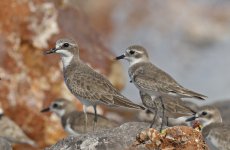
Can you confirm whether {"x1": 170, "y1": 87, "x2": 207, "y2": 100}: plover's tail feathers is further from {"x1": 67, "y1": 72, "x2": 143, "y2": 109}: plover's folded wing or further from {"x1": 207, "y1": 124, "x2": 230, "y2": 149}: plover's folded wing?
{"x1": 67, "y1": 72, "x2": 143, "y2": 109}: plover's folded wing

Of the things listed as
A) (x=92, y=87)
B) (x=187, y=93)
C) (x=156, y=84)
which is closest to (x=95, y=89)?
(x=92, y=87)

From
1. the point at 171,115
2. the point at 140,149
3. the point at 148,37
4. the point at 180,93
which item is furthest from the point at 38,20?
the point at 148,37

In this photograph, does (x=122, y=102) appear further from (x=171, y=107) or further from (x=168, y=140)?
(x=168, y=140)

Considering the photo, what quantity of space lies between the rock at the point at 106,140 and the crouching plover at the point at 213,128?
169 cm

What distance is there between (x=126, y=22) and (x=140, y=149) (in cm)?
2413

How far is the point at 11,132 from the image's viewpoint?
61.7 ft

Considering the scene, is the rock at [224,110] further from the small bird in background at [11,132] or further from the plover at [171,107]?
the small bird in background at [11,132]

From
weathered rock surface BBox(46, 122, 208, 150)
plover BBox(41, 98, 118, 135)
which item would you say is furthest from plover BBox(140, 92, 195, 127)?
weathered rock surface BBox(46, 122, 208, 150)

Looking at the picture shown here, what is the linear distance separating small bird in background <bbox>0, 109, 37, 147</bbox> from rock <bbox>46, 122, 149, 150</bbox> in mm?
6392

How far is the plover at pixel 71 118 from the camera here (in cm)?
1656

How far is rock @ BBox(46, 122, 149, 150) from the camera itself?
11.6 m

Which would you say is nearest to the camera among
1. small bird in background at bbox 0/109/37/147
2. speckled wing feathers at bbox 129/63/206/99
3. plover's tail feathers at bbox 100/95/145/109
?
speckled wing feathers at bbox 129/63/206/99

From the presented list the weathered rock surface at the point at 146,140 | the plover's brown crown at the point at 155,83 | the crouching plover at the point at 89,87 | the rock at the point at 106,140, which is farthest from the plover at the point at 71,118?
the weathered rock surface at the point at 146,140

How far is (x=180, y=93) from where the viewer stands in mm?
13375
